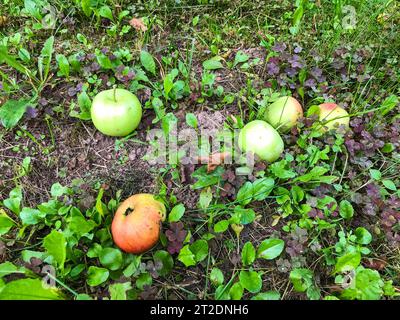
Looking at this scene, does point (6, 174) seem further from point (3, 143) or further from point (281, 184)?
point (281, 184)

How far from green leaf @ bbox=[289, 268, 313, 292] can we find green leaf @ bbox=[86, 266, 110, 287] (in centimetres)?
95

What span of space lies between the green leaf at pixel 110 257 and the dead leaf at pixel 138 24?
5.81 ft

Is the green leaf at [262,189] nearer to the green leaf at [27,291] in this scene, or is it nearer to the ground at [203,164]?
the ground at [203,164]

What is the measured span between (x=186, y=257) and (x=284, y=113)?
1124 millimetres

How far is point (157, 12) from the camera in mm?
3084

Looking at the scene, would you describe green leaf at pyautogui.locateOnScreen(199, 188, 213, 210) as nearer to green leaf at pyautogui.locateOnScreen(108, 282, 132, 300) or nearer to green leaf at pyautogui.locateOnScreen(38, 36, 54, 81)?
green leaf at pyautogui.locateOnScreen(108, 282, 132, 300)

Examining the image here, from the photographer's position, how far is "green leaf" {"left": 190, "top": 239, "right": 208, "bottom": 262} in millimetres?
2031

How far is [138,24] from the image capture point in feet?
9.71

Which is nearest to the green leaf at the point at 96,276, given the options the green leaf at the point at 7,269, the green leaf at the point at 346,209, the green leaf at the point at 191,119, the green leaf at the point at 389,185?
the green leaf at the point at 7,269

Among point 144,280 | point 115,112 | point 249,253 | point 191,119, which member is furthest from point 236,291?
point 115,112

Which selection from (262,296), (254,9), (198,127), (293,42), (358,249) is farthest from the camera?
(254,9)

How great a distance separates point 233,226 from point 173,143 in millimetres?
671

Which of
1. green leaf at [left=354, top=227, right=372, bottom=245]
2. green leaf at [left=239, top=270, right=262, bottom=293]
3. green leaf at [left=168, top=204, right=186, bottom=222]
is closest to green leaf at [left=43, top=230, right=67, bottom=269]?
green leaf at [left=168, top=204, right=186, bottom=222]

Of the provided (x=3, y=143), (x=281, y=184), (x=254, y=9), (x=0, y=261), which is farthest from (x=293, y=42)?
(x=0, y=261)
